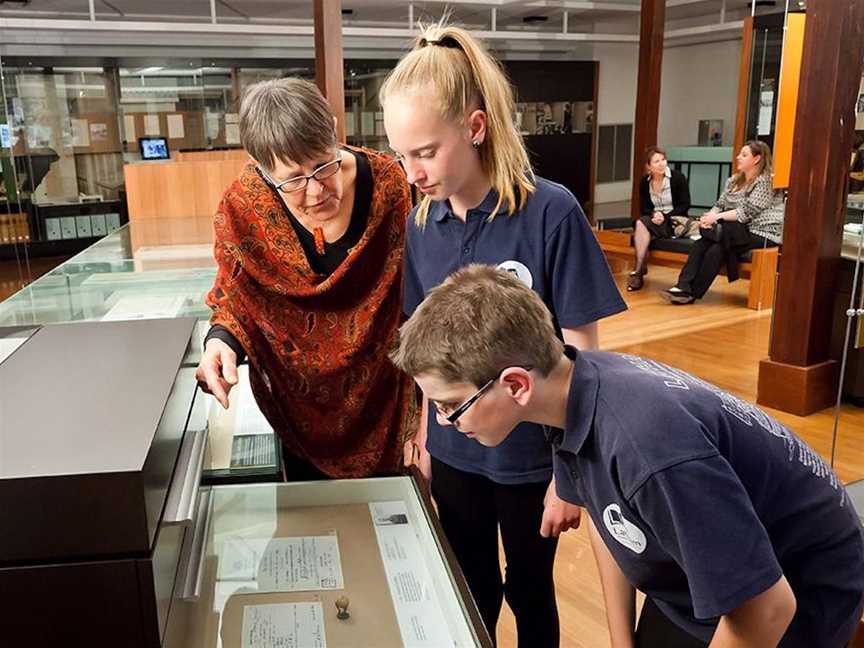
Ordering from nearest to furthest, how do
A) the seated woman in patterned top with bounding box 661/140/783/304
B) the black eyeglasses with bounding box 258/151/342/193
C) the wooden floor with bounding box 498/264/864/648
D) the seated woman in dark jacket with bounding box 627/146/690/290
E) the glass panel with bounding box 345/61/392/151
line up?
the black eyeglasses with bounding box 258/151/342/193 < the wooden floor with bounding box 498/264/864/648 < the seated woman in patterned top with bounding box 661/140/783/304 < the seated woman in dark jacket with bounding box 627/146/690/290 < the glass panel with bounding box 345/61/392/151

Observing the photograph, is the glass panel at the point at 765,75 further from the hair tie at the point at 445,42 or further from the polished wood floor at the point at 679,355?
the hair tie at the point at 445,42

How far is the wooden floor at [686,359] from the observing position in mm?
2387

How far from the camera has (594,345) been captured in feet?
4.43

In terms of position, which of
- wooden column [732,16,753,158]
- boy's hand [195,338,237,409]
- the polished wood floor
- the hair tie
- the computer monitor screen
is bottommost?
the polished wood floor

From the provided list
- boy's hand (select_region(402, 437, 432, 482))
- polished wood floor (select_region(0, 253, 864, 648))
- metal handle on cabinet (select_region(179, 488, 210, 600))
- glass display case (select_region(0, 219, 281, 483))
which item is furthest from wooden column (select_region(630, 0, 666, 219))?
metal handle on cabinet (select_region(179, 488, 210, 600))

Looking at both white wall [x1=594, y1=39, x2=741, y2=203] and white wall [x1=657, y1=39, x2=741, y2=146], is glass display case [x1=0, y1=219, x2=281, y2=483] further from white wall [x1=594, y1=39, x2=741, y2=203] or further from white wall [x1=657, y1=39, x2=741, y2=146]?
white wall [x1=657, y1=39, x2=741, y2=146]

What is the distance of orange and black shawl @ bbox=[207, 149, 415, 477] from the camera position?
1.46 metres

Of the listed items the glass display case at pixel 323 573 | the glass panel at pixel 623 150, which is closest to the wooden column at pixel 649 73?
the glass panel at pixel 623 150

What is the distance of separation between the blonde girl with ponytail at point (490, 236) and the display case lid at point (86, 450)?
0.41 m

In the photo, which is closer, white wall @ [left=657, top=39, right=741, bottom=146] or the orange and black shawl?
the orange and black shawl

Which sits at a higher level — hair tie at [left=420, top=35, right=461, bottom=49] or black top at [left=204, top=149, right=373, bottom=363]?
hair tie at [left=420, top=35, right=461, bottom=49]

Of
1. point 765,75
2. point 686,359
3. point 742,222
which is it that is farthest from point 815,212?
point 765,75

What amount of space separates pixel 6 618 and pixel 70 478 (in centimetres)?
18

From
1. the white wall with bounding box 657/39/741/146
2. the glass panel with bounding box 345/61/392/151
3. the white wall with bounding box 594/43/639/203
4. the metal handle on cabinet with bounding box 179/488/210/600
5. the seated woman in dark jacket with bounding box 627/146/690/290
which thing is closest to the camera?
the metal handle on cabinet with bounding box 179/488/210/600
